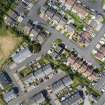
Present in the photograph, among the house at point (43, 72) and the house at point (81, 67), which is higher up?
the house at point (81, 67)

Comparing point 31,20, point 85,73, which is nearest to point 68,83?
point 85,73

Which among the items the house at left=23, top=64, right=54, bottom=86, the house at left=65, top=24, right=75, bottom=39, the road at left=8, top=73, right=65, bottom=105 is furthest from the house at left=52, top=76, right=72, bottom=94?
the house at left=65, top=24, right=75, bottom=39

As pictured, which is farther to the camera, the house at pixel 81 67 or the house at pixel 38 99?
the house at pixel 81 67

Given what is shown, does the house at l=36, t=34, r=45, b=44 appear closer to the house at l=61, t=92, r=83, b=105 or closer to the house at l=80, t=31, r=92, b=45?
the house at l=80, t=31, r=92, b=45

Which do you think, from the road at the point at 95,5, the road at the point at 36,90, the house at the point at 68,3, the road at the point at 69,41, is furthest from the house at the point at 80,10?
the road at the point at 36,90

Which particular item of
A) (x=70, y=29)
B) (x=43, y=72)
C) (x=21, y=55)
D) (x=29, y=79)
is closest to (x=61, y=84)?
(x=43, y=72)

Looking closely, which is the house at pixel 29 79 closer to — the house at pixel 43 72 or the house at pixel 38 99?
the house at pixel 43 72

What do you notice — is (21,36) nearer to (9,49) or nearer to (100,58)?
(9,49)
